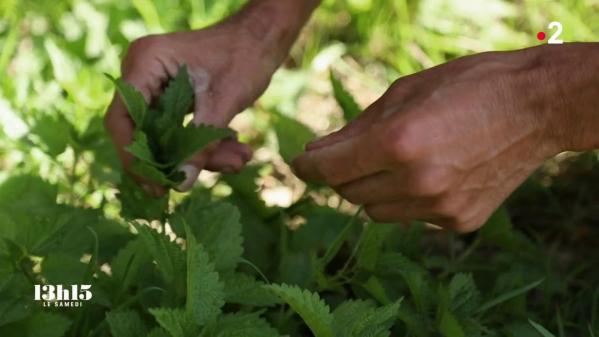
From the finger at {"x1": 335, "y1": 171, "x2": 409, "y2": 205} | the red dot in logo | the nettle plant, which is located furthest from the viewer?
the red dot in logo

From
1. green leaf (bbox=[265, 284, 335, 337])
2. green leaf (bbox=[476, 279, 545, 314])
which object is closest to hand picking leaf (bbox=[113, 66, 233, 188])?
green leaf (bbox=[265, 284, 335, 337])

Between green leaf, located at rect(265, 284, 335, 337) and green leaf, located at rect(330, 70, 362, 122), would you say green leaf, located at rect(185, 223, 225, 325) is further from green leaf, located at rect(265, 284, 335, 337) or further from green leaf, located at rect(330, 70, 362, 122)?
green leaf, located at rect(330, 70, 362, 122)

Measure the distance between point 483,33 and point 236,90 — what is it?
1258mm

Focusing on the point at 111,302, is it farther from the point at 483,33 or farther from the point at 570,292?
the point at 483,33

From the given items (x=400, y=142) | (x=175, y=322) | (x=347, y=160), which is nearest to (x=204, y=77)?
(x=347, y=160)

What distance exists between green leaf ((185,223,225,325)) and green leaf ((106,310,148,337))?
107 mm

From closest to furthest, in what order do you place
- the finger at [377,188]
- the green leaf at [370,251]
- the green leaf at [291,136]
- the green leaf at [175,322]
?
1. the green leaf at [175,322]
2. the finger at [377,188]
3. the green leaf at [370,251]
4. the green leaf at [291,136]

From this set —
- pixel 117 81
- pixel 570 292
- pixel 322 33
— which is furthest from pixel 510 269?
pixel 322 33

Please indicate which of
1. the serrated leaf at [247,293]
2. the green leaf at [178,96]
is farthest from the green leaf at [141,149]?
the serrated leaf at [247,293]

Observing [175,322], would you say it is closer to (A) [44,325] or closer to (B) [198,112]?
(A) [44,325]

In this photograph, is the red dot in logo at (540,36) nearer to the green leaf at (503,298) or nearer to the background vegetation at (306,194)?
the background vegetation at (306,194)

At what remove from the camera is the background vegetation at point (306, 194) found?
1.22 metres

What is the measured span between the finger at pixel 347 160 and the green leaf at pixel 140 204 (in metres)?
0.23

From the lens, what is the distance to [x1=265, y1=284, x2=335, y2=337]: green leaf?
941mm
